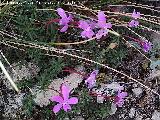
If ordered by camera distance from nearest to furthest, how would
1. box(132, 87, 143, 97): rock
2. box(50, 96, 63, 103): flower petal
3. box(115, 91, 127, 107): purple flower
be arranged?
box(50, 96, 63, 103): flower petal < box(115, 91, 127, 107): purple flower < box(132, 87, 143, 97): rock

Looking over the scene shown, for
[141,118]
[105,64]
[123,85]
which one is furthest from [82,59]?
[141,118]

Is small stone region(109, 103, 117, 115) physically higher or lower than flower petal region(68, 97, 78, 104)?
lower

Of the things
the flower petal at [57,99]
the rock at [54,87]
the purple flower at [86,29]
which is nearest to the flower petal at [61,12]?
A: the purple flower at [86,29]

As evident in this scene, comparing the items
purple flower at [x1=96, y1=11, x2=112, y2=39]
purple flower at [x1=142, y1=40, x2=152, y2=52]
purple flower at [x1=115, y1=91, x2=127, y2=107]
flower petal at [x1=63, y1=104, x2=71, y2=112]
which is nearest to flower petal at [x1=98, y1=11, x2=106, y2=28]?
purple flower at [x1=96, y1=11, x2=112, y2=39]

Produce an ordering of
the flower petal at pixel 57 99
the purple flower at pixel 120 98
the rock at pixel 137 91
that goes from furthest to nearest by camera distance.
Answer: the rock at pixel 137 91
the purple flower at pixel 120 98
the flower petal at pixel 57 99

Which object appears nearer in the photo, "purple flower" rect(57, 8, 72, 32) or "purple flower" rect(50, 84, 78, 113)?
"purple flower" rect(50, 84, 78, 113)

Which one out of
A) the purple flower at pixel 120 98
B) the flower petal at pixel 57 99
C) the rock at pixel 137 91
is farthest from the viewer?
the rock at pixel 137 91

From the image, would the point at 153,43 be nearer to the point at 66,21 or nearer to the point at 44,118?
the point at 66,21

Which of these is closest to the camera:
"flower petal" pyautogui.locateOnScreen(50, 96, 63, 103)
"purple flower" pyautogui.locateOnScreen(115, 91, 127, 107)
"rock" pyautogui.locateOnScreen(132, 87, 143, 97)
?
"flower petal" pyautogui.locateOnScreen(50, 96, 63, 103)

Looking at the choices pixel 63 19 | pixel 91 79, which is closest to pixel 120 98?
pixel 91 79

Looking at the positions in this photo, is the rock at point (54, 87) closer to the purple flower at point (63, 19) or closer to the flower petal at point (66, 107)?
the flower petal at point (66, 107)

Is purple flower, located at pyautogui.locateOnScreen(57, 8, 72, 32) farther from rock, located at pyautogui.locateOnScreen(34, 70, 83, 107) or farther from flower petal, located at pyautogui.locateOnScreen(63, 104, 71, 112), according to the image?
flower petal, located at pyautogui.locateOnScreen(63, 104, 71, 112)

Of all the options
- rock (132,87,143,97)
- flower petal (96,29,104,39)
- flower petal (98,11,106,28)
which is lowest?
rock (132,87,143,97)
